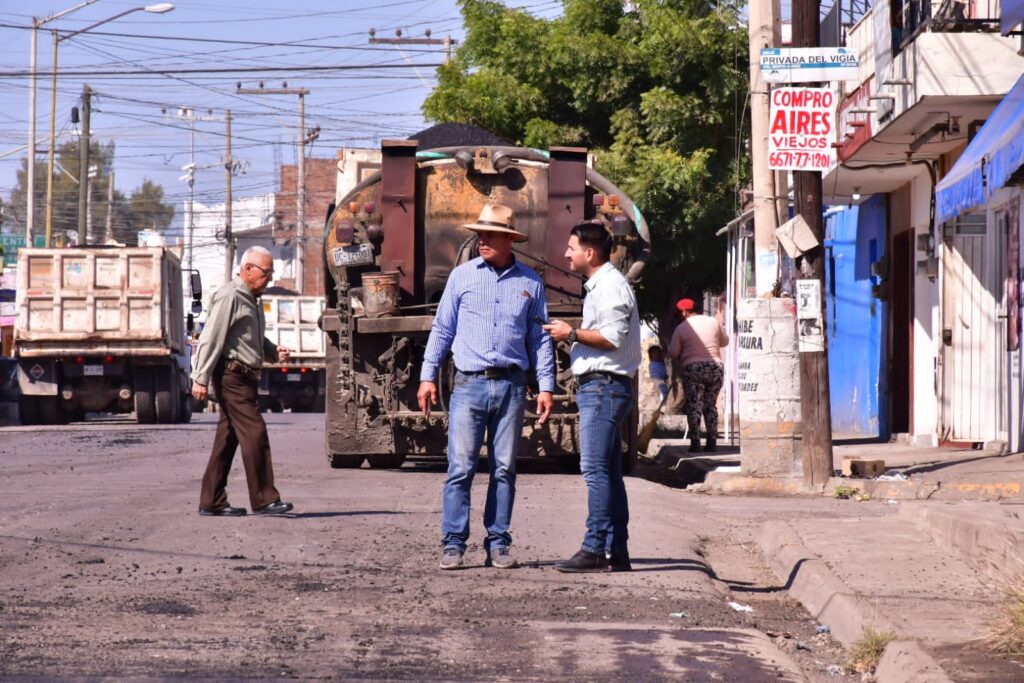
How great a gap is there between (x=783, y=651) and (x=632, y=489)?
6.23m

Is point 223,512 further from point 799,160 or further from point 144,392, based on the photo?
point 144,392

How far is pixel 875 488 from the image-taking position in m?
12.9

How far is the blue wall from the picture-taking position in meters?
22.1

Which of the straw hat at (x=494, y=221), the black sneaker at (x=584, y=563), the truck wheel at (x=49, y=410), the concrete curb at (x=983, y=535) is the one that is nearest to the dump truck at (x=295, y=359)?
the truck wheel at (x=49, y=410)

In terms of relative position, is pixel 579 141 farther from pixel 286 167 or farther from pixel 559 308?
pixel 286 167

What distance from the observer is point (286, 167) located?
84.6 m

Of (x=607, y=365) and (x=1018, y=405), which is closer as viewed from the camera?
(x=607, y=365)

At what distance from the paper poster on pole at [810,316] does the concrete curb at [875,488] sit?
1.13 meters

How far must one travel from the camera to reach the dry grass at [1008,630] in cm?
598

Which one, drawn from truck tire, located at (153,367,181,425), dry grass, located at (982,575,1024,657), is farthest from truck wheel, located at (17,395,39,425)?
dry grass, located at (982,575,1024,657)

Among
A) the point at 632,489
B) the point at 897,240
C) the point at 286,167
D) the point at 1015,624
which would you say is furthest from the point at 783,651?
the point at 286,167

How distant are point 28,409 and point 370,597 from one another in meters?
21.0

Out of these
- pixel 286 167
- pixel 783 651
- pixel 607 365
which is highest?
pixel 286 167

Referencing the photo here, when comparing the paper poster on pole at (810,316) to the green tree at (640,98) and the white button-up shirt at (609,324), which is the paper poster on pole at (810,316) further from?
the green tree at (640,98)
